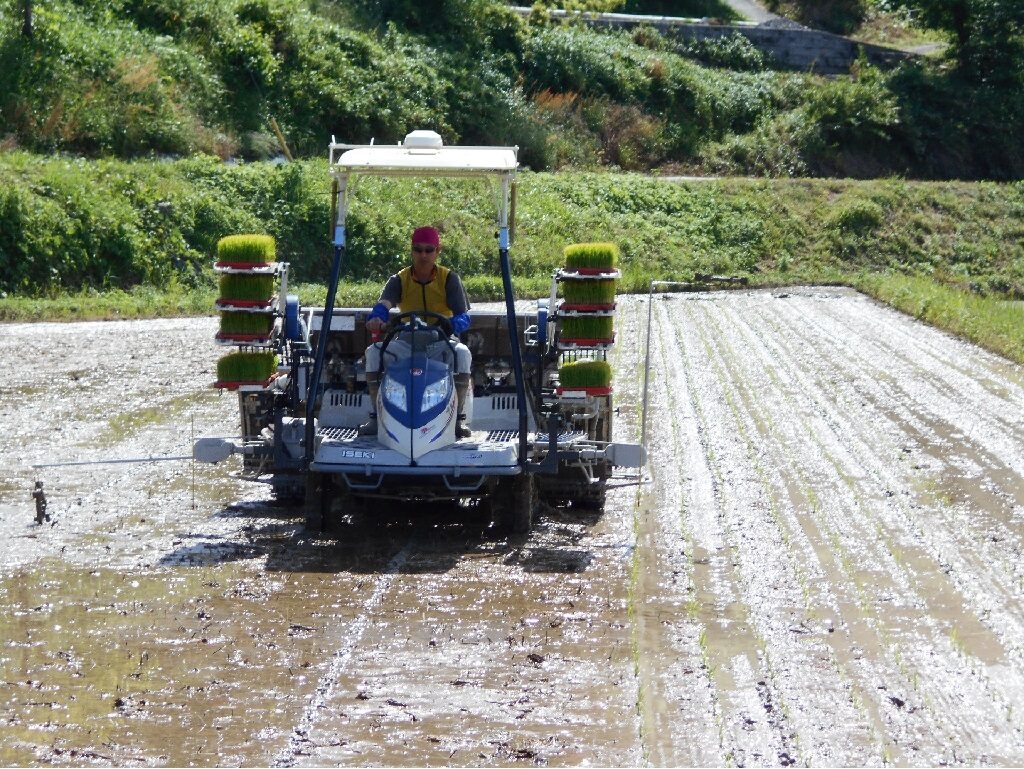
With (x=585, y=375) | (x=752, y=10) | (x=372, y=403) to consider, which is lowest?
(x=372, y=403)

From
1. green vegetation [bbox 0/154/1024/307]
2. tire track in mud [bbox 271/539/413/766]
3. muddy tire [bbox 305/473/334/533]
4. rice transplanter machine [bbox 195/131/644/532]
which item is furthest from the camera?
green vegetation [bbox 0/154/1024/307]

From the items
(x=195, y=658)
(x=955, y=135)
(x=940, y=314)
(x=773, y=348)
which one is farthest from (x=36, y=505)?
(x=955, y=135)

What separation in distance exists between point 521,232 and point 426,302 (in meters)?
18.9

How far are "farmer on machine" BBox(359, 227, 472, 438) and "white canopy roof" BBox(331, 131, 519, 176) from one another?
496 millimetres

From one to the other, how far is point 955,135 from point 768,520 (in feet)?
108

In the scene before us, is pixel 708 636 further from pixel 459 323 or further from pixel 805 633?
pixel 459 323

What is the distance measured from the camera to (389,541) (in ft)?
31.9

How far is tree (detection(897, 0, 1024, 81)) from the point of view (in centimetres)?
4166

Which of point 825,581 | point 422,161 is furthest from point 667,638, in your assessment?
point 422,161

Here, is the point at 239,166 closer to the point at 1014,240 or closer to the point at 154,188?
the point at 154,188

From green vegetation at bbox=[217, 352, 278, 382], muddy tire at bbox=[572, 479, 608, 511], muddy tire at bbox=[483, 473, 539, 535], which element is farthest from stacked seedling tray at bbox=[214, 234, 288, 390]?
muddy tire at bbox=[572, 479, 608, 511]

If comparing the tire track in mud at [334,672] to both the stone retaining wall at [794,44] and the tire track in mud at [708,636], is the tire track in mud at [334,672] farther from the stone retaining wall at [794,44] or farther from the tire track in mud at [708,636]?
the stone retaining wall at [794,44]

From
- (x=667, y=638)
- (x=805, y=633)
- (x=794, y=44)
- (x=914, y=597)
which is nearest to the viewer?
(x=667, y=638)

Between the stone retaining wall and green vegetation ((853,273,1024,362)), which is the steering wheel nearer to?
green vegetation ((853,273,1024,362))
